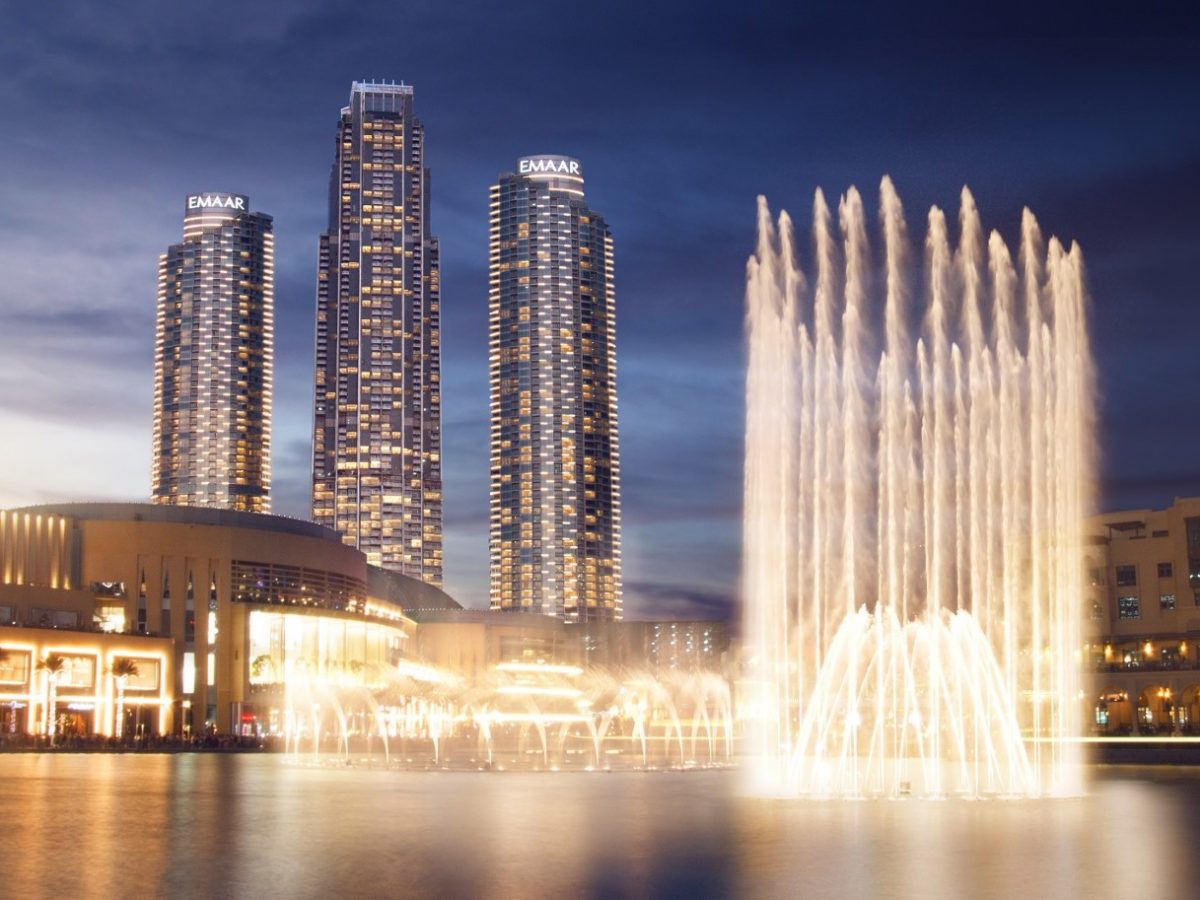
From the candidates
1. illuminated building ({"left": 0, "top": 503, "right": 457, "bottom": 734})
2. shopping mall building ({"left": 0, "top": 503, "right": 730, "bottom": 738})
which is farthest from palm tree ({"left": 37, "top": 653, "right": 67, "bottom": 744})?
illuminated building ({"left": 0, "top": 503, "right": 457, "bottom": 734})

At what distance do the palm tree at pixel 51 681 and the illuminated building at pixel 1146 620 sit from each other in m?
73.8

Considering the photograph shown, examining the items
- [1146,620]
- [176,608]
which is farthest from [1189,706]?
[176,608]

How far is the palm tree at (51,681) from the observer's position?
334 ft

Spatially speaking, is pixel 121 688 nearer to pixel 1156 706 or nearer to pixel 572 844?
pixel 1156 706

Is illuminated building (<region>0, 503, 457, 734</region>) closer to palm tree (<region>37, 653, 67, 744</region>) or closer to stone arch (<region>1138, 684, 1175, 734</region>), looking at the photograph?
palm tree (<region>37, 653, 67, 744</region>)

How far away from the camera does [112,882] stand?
1964cm

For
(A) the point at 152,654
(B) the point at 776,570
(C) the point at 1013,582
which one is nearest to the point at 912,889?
(B) the point at 776,570

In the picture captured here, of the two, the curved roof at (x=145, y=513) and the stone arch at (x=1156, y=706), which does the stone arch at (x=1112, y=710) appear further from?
the curved roof at (x=145, y=513)

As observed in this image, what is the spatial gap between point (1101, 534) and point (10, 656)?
8087cm

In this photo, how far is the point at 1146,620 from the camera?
108 m

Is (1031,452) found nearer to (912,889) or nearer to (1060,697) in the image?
(1060,697)

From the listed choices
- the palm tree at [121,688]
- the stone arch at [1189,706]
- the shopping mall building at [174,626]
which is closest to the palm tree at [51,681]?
the shopping mall building at [174,626]

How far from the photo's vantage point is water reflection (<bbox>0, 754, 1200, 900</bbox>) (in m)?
19.8

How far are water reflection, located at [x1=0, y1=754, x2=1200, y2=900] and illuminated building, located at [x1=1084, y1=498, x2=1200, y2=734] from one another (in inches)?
2638
